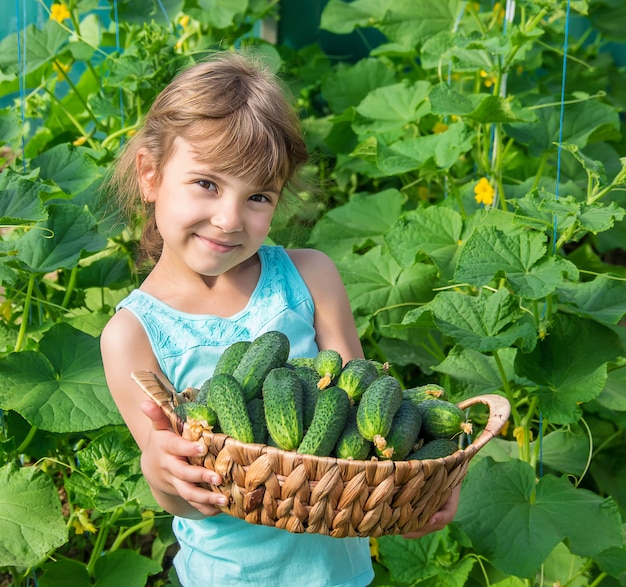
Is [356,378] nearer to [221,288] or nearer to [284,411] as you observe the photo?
[284,411]

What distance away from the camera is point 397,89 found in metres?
3.66

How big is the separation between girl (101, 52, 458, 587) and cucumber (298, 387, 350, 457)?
0.98 feet

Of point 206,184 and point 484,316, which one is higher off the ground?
point 206,184

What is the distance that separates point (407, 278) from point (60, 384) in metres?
1.10

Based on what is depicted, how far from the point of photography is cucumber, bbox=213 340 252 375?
67.3 inches

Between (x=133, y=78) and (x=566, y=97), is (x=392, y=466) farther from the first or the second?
(x=566, y=97)

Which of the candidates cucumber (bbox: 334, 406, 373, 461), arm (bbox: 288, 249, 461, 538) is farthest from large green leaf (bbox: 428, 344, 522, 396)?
cucumber (bbox: 334, 406, 373, 461)

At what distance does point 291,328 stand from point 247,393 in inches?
16.0

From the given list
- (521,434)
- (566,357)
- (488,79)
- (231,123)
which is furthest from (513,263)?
(488,79)

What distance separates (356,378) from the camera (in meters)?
1.62

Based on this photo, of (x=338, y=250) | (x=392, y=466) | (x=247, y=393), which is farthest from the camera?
(x=338, y=250)

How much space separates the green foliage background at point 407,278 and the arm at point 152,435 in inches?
19.8

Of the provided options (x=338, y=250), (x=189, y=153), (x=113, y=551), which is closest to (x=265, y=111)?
(x=189, y=153)

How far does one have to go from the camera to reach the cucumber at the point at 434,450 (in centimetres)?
158
